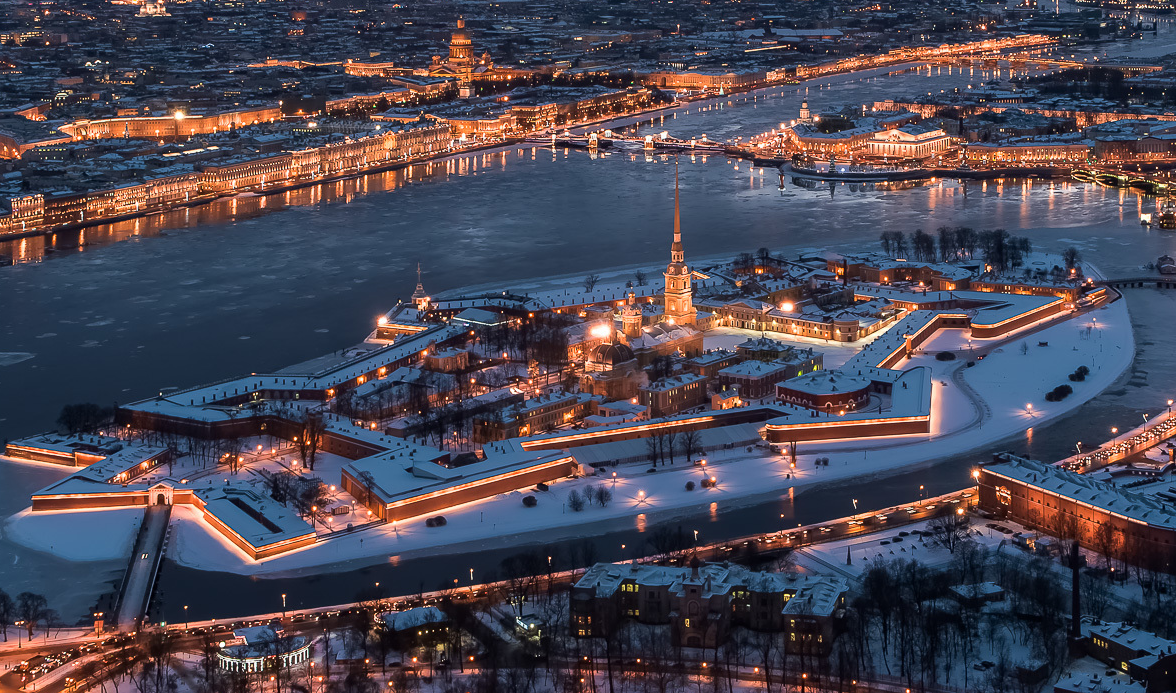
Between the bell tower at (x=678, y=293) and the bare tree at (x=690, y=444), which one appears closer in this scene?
the bare tree at (x=690, y=444)

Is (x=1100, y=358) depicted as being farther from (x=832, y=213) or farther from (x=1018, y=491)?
Answer: (x=832, y=213)

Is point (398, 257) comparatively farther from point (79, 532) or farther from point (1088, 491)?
point (1088, 491)

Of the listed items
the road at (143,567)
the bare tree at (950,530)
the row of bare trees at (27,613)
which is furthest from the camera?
the bare tree at (950,530)

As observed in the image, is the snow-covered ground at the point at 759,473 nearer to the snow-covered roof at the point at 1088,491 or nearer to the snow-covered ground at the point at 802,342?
the snow-covered ground at the point at 802,342

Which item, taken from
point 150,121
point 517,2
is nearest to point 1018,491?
point 150,121

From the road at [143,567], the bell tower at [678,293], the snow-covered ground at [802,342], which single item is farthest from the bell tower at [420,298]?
the road at [143,567]

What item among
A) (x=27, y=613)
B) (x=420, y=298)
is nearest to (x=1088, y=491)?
(x=27, y=613)

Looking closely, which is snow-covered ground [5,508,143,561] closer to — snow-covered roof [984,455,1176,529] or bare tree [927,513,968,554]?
bare tree [927,513,968,554]
